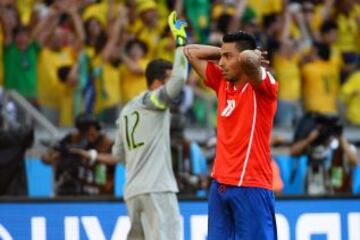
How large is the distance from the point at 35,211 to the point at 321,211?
2.64m

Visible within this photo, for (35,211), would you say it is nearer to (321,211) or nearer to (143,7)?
(321,211)

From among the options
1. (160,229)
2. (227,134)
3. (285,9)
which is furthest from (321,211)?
(285,9)

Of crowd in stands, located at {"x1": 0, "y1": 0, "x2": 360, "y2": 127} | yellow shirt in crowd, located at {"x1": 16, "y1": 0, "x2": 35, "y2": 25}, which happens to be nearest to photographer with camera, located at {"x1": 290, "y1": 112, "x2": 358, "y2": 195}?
crowd in stands, located at {"x1": 0, "y1": 0, "x2": 360, "y2": 127}

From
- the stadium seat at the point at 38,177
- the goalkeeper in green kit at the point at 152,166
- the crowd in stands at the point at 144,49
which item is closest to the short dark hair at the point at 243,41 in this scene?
the goalkeeper in green kit at the point at 152,166

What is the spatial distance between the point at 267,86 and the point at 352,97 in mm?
7433

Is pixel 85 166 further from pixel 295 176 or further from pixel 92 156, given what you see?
pixel 295 176

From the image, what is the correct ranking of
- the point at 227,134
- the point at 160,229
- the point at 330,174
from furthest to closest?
the point at 330,174 → the point at 160,229 → the point at 227,134

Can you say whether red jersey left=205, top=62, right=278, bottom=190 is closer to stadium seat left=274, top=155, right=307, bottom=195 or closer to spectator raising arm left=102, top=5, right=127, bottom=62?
stadium seat left=274, top=155, right=307, bottom=195

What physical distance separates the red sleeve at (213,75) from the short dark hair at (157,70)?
1.51 m

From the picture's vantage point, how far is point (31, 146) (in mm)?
13836

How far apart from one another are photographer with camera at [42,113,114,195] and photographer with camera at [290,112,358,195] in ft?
7.20

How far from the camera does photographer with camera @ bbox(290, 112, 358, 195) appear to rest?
13.7 metres

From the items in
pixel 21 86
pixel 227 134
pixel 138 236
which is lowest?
pixel 138 236

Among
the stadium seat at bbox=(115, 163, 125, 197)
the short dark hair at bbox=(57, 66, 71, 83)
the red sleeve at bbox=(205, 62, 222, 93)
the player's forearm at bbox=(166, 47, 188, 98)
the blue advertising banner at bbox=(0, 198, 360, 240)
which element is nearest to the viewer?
the red sleeve at bbox=(205, 62, 222, 93)
